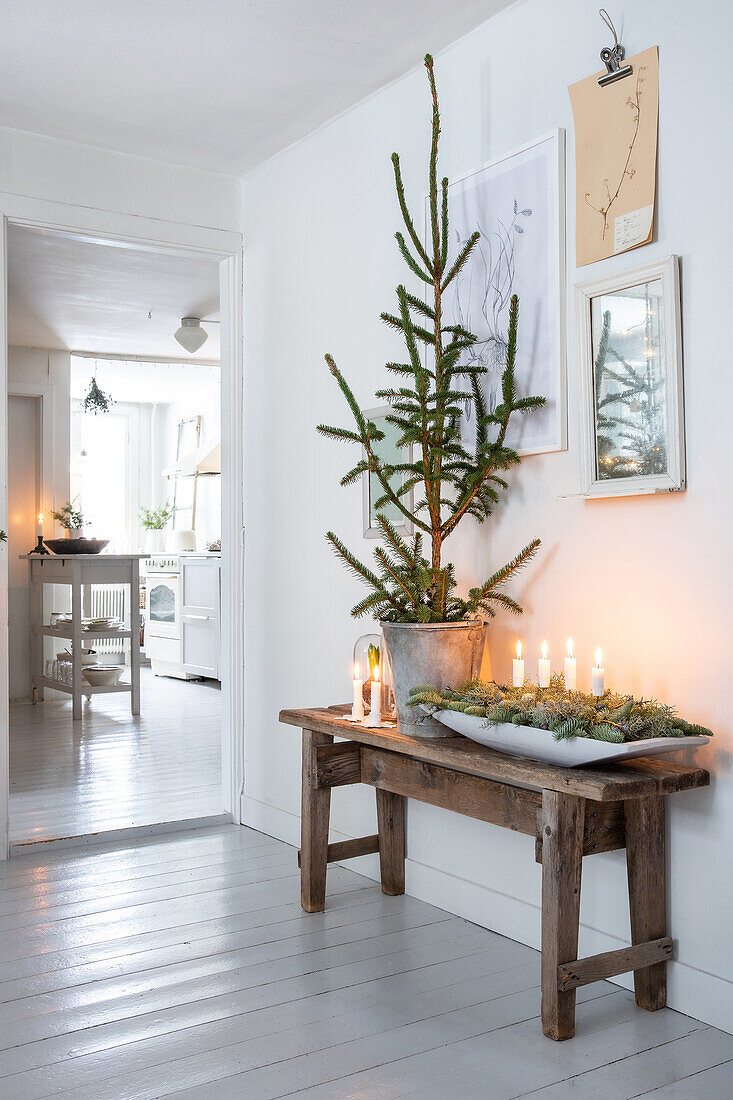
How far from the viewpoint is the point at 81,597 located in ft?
20.5

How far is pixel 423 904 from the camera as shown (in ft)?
9.30

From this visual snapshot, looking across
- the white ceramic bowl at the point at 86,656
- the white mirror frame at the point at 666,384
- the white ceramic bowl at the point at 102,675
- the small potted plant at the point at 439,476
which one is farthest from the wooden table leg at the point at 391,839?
the white ceramic bowl at the point at 102,675

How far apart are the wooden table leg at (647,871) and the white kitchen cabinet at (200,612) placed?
16.4 ft

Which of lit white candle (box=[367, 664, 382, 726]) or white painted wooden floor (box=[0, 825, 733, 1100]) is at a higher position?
lit white candle (box=[367, 664, 382, 726])

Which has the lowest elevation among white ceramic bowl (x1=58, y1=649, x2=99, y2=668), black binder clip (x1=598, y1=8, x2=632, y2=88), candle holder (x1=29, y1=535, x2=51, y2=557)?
white ceramic bowl (x1=58, y1=649, x2=99, y2=668)

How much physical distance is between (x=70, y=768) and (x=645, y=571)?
10.7 ft

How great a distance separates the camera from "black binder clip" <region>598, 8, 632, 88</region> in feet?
7.23

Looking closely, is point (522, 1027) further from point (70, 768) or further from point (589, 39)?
point (70, 768)

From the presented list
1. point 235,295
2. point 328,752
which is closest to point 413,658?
point 328,752

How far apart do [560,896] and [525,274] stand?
1.48 metres

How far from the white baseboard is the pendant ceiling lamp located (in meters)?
3.30

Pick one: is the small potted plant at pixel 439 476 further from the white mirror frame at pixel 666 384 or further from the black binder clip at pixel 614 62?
the black binder clip at pixel 614 62

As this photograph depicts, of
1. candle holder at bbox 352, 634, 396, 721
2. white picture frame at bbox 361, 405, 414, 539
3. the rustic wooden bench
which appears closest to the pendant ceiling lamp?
white picture frame at bbox 361, 405, 414, 539

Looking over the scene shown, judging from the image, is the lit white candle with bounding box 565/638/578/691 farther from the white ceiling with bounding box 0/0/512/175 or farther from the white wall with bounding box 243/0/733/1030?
the white ceiling with bounding box 0/0/512/175
